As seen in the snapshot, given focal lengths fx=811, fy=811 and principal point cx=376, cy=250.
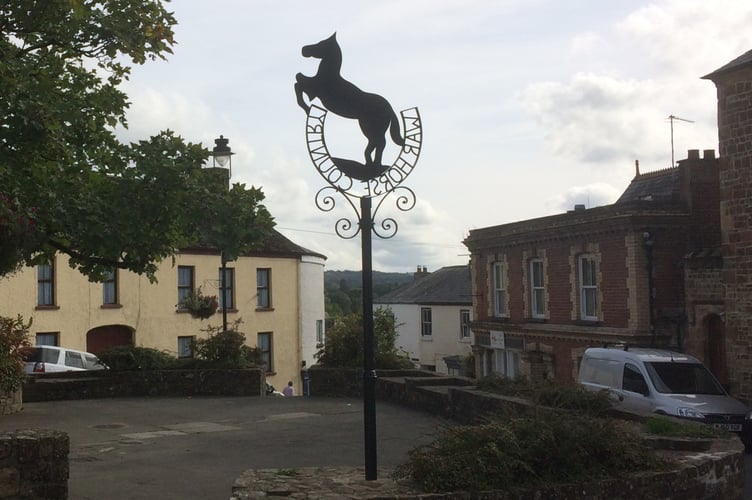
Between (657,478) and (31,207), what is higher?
(31,207)

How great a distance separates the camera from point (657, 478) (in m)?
7.25

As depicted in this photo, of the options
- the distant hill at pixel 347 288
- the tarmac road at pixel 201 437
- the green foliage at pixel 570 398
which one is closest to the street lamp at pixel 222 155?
the tarmac road at pixel 201 437

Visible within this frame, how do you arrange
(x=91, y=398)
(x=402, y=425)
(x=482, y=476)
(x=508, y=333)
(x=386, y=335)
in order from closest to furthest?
(x=482, y=476), (x=402, y=425), (x=91, y=398), (x=386, y=335), (x=508, y=333)

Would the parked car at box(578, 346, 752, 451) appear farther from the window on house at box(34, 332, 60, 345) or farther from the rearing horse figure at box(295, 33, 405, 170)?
the window on house at box(34, 332, 60, 345)

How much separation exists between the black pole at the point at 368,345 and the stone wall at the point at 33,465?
10.8 ft

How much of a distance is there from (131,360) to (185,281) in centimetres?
1803

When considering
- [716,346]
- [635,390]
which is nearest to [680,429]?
[635,390]

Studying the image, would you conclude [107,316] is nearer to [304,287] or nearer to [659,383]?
[304,287]

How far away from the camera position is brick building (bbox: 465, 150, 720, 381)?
25828mm

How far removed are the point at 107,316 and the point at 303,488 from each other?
30808 millimetres

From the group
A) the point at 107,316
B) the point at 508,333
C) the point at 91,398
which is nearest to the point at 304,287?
the point at 107,316

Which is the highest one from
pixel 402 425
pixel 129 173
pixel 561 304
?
pixel 129 173

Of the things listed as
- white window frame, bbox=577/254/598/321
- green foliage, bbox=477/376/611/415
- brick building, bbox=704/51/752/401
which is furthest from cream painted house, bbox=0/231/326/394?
green foliage, bbox=477/376/611/415

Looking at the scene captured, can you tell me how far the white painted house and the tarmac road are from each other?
105 feet
